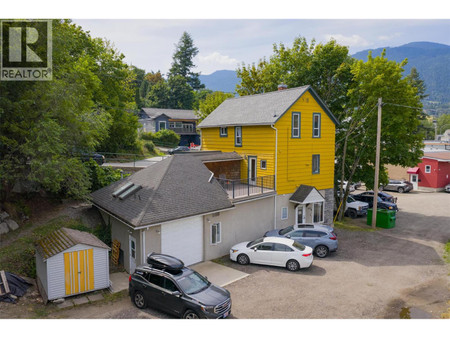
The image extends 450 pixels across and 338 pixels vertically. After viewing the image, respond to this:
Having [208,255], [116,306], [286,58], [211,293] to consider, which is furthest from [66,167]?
[286,58]

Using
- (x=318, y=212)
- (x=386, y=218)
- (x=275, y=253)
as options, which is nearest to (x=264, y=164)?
(x=318, y=212)

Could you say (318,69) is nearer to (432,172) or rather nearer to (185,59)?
(432,172)

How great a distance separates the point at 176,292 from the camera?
34.6 ft

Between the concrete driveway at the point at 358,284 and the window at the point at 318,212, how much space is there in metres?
2.39

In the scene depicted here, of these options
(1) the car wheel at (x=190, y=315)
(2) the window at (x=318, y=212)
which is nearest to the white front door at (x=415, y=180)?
(2) the window at (x=318, y=212)

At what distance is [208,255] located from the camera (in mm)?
16766

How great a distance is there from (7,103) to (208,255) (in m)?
11.8

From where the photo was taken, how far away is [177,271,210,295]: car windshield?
34.9 feet

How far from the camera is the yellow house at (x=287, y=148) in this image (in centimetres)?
2069

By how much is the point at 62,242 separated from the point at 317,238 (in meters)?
12.5

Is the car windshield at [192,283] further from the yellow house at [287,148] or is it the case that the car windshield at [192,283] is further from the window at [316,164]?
the window at [316,164]

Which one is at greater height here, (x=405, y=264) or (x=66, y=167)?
(x=66, y=167)

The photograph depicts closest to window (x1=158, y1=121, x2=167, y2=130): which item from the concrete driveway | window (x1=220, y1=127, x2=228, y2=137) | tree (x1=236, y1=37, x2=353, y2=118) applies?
tree (x1=236, y1=37, x2=353, y2=118)

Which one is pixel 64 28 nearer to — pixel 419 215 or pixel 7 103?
pixel 7 103
